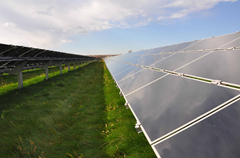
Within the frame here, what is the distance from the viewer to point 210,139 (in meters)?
1.79

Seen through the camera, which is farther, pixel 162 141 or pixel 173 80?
pixel 173 80

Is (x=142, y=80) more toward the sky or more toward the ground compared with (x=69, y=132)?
more toward the sky

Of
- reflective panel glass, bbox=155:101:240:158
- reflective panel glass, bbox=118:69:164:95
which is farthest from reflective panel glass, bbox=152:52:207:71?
reflective panel glass, bbox=155:101:240:158

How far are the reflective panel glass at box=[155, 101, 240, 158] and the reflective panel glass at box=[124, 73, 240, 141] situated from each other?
0.61 ft

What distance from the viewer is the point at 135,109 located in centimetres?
358

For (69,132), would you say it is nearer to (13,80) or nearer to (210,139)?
(210,139)

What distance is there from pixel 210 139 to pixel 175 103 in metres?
0.98

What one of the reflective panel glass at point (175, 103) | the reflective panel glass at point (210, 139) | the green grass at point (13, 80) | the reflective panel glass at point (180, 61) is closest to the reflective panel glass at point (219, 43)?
the reflective panel glass at point (180, 61)

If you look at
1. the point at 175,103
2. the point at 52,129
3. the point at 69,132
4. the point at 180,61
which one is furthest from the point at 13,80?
the point at 175,103

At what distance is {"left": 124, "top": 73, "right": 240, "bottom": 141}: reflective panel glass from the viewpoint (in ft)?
7.34

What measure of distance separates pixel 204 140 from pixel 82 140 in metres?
3.53

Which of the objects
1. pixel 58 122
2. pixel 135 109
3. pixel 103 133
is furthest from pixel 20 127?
pixel 135 109

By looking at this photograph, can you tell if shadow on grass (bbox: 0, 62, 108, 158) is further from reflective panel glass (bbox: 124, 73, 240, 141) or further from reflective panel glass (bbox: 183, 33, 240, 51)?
reflective panel glass (bbox: 183, 33, 240, 51)

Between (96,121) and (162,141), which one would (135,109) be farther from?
(96,121)
